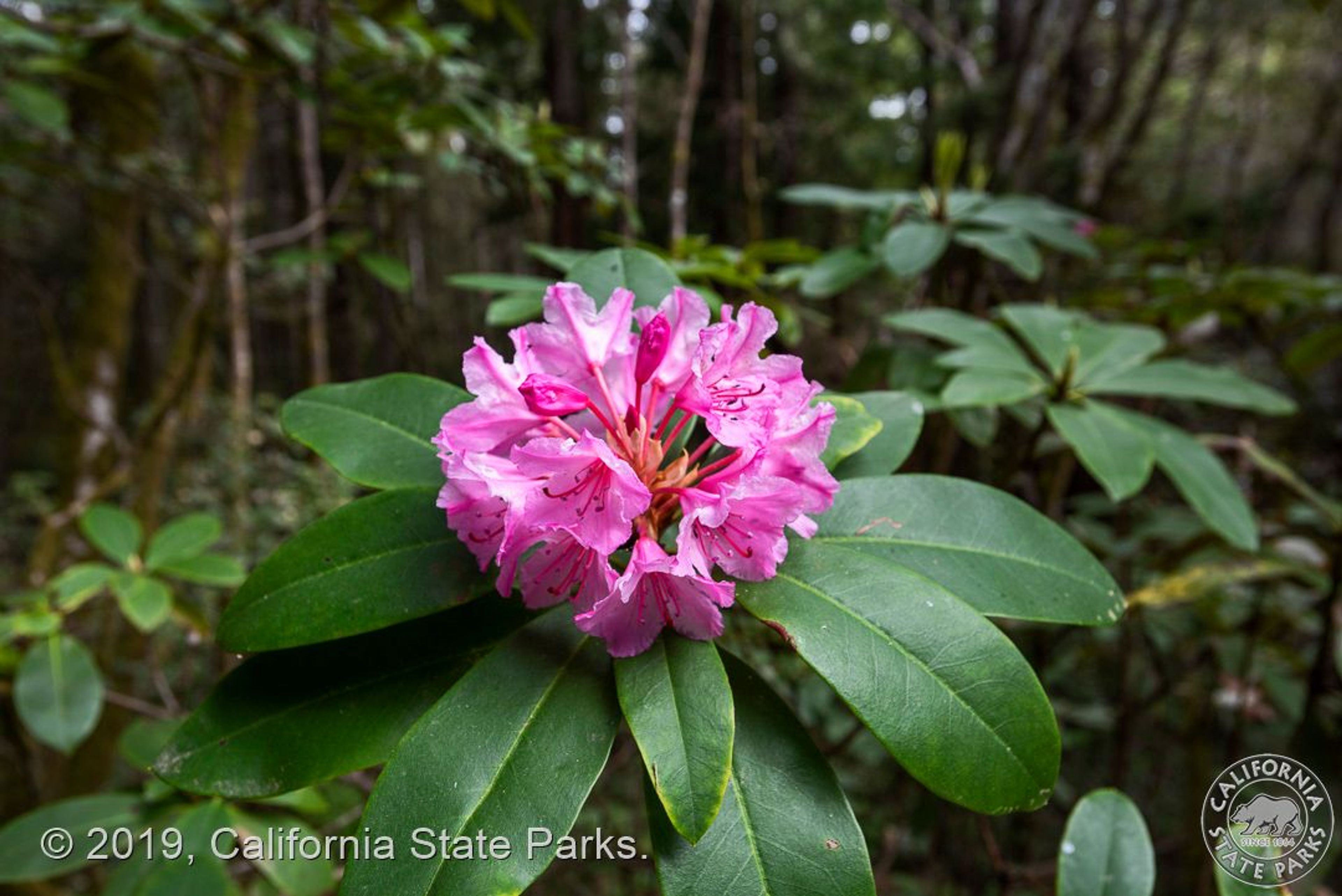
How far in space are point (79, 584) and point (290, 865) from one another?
77cm

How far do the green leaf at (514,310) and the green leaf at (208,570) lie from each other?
3.04 feet

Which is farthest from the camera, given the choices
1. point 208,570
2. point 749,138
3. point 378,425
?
point 749,138

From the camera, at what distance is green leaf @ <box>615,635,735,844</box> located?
0.56 m

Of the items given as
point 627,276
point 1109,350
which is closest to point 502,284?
point 627,276

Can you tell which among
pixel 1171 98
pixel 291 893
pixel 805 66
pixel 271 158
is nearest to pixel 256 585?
pixel 291 893

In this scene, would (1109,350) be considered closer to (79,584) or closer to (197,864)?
(197,864)

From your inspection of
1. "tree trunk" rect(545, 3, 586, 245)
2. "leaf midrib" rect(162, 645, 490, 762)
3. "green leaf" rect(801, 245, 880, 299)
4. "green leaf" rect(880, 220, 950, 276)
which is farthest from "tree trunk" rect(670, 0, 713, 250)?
"tree trunk" rect(545, 3, 586, 245)

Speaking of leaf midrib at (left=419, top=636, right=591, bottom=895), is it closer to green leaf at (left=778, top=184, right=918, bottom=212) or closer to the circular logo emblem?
the circular logo emblem

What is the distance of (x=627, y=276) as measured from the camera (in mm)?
936

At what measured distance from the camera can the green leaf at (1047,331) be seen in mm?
1239

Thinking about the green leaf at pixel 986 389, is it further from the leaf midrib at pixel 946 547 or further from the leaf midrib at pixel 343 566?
the leaf midrib at pixel 343 566

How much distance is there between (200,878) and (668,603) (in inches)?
45.9

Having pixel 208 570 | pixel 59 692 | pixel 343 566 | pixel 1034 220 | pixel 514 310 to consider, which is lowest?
pixel 59 692

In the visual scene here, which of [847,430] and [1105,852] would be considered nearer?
[847,430]
